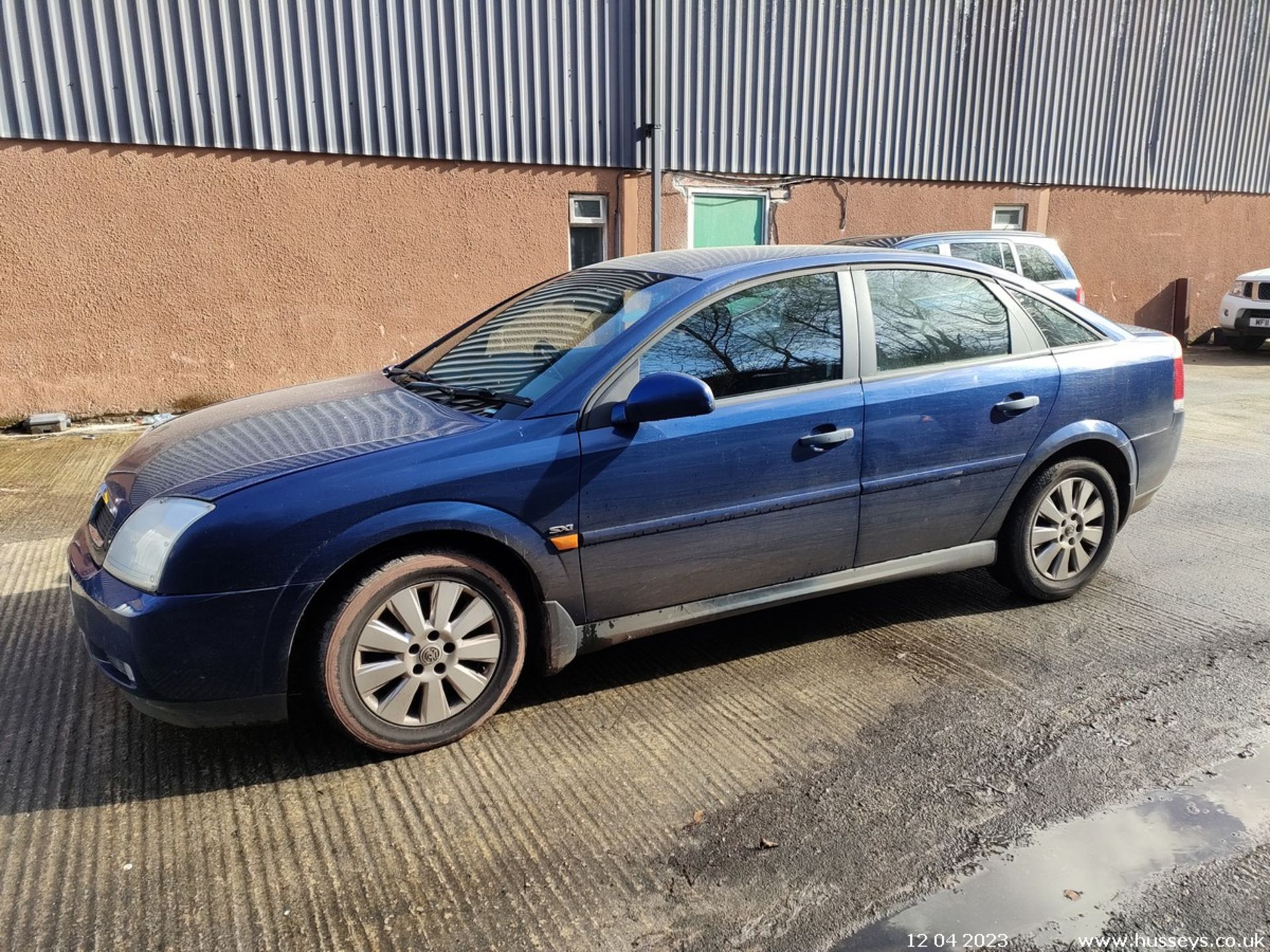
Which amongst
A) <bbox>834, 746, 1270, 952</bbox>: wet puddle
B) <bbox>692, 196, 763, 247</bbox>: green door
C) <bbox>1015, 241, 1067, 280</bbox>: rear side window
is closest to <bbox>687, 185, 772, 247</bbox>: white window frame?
<bbox>692, 196, 763, 247</bbox>: green door

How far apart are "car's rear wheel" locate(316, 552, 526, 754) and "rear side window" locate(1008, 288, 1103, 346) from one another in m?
2.63

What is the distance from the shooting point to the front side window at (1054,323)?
4.19m

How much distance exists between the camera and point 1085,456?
430 cm

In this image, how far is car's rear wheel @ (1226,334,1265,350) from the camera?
14898 mm

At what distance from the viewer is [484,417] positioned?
3.28m

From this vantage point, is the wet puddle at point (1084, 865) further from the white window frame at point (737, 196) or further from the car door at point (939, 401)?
the white window frame at point (737, 196)

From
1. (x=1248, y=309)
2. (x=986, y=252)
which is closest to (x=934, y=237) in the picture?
(x=986, y=252)

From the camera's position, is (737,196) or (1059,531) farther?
(737,196)

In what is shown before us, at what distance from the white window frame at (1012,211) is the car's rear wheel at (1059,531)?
10.2m

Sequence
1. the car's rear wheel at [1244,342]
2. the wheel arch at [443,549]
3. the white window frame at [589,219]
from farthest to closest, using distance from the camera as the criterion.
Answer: the car's rear wheel at [1244,342] → the white window frame at [589,219] → the wheel arch at [443,549]

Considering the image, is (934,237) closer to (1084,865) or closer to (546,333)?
(546,333)

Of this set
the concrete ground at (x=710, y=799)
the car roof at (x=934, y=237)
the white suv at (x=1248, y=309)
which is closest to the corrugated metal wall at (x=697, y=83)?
the white suv at (x=1248, y=309)

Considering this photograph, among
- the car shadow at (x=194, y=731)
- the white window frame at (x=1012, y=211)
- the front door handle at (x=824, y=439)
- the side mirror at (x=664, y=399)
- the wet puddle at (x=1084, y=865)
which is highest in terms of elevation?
the white window frame at (x=1012, y=211)

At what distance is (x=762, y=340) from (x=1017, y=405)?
1.19 metres
